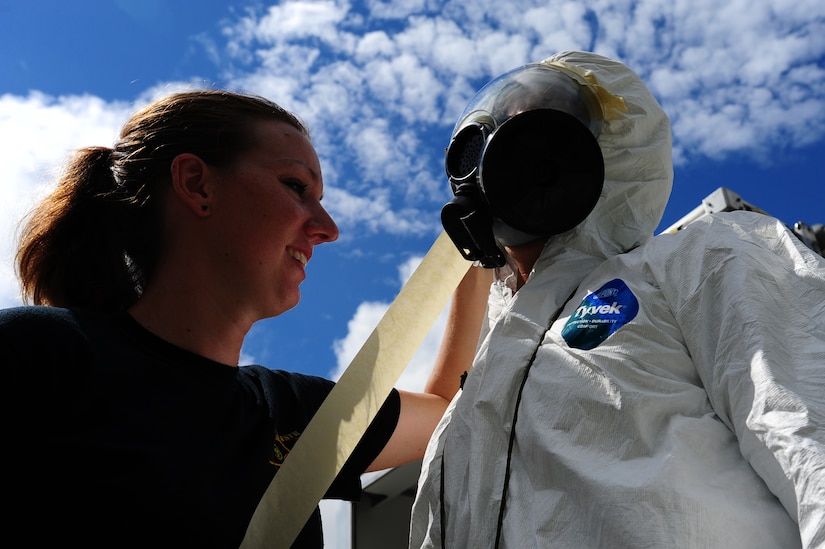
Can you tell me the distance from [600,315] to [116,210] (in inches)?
50.4

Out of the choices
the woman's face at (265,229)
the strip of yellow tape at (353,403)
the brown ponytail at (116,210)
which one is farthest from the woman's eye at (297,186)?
the strip of yellow tape at (353,403)

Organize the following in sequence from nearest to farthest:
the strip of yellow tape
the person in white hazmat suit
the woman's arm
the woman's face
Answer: the person in white hazmat suit → the strip of yellow tape → the woman's face → the woman's arm

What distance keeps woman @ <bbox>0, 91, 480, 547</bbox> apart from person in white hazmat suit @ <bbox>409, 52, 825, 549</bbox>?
1.48ft

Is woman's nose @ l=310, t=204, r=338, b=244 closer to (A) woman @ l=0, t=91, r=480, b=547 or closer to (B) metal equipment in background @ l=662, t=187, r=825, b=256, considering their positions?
(A) woman @ l=0, t=91, r=480, b=547

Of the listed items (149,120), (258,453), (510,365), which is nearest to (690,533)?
(510,365)

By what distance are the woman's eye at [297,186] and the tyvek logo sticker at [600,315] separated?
0.85m

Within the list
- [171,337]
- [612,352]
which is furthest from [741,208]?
[171,337]

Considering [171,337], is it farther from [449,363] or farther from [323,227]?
[449,363]

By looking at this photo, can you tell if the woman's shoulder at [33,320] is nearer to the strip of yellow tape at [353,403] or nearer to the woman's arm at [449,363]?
the strip of yellow tape at [353,403]

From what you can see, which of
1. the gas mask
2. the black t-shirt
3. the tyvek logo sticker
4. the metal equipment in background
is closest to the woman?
the black t-shirt

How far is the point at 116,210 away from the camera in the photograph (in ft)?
6.28

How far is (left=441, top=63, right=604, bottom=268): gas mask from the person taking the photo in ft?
5.28

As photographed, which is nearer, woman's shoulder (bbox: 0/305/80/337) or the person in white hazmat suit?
the person in white hazmat suit

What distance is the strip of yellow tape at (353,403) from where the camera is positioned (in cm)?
154
